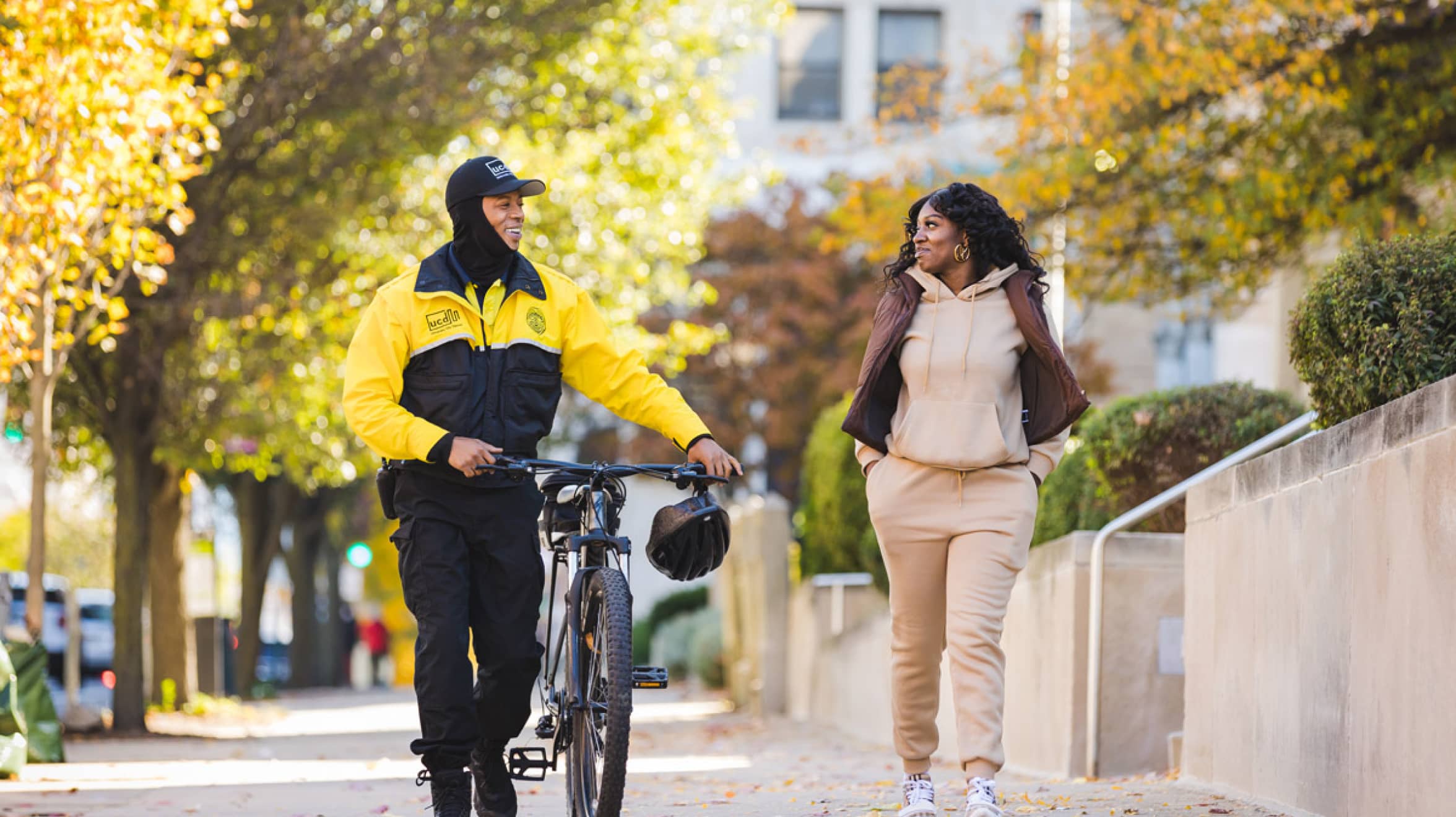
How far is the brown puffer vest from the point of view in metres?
6.08

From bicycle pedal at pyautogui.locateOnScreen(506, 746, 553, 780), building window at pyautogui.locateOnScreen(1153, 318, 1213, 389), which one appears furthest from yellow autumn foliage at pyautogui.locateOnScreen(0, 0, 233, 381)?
building window at pyautogui.locateOnScreen(1153, 318, 1213, 389)

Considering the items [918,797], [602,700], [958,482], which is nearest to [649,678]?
[602,700]

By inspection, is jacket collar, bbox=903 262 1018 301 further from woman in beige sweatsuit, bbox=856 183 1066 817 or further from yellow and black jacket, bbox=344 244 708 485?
yellow and black jacket, bbox=344 244 708 485

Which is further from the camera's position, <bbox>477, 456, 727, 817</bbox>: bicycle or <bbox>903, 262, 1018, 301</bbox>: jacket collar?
<bbox>903, 262, 1018, 301</bbox>: jacket collar

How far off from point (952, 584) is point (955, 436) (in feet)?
1.45

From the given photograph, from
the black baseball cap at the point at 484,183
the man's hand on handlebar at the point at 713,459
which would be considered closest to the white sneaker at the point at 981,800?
the man's hand on handlebar at the point at 713,459

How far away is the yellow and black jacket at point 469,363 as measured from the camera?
608 centimetres

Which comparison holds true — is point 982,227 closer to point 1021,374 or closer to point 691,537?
point 1021,374

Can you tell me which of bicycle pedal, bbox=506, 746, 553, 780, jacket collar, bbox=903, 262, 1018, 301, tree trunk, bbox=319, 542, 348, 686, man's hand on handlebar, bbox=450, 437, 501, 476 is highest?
jacket collar, bbox=903, 262, 1018, 301

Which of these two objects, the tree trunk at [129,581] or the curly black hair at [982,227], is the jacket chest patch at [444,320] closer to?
the curly black hair at [982,227]

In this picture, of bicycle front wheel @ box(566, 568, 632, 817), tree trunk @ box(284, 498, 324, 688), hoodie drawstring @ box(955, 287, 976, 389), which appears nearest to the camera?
bicycle front wheel @ box(566, 568, 632, 817)

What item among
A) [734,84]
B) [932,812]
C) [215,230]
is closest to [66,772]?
[215,230]

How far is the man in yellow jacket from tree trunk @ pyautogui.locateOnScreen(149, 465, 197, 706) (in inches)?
605

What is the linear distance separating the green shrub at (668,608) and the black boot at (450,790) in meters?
27.0
